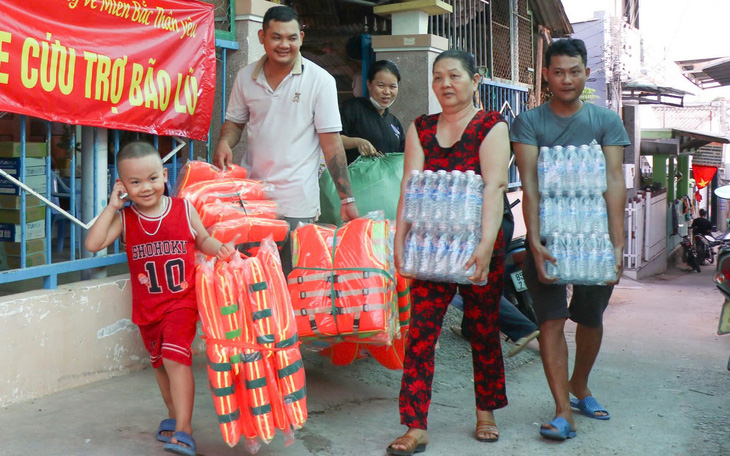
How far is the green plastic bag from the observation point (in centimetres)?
471

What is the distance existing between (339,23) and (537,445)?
611 cm

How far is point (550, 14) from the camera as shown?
1271 centimetres

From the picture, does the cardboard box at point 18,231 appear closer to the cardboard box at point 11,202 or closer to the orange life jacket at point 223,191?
the cardboard box at point 11,202

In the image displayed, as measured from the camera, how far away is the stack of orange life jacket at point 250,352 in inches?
121

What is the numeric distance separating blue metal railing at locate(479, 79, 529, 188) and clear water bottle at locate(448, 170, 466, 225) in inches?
228

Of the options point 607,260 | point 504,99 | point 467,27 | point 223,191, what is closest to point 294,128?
point 223,191

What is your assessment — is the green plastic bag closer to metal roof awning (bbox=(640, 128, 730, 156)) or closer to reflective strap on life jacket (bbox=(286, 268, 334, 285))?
reflective strap on life jacket (bbox=(286, 268, 334, 285))

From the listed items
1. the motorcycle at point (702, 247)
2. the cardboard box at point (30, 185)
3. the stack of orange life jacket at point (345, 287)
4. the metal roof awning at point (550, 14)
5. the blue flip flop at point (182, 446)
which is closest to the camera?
the blue flip flop at point (182, 446)

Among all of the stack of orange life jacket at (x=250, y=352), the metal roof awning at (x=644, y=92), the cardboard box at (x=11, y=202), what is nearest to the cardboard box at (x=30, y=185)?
the cardboard box at (x=11, y=202)

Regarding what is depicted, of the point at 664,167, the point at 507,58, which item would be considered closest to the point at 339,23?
the point at 507,58

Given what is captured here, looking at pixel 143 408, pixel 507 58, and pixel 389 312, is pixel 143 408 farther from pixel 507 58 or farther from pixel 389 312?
pixel 507 58

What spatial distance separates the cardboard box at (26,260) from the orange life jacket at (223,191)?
55.3 inches

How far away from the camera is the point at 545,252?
3.76 m

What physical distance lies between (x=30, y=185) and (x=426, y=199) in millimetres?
2803
